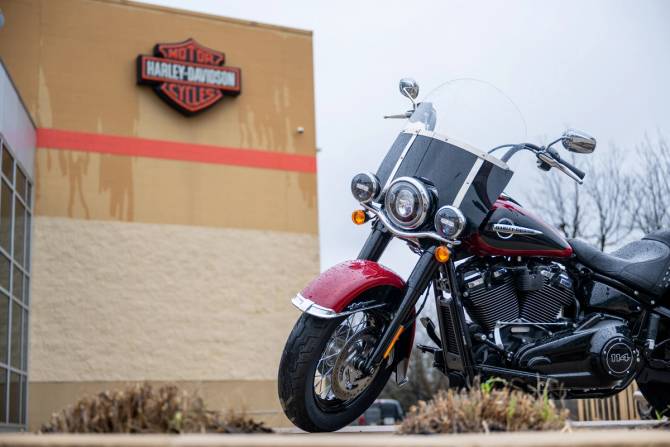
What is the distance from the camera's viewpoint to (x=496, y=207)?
5.07 metres

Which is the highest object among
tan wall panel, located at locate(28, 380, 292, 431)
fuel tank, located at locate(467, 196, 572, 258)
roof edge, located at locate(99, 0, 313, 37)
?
roof edge, located at locate(99, 0, 313, 37)

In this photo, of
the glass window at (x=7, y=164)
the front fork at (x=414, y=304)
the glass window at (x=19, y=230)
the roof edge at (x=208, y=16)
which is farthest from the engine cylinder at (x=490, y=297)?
the roof edge at (x=208, y=16)

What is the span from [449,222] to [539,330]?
3.22 feet

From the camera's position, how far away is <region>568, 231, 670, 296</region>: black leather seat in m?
5.32

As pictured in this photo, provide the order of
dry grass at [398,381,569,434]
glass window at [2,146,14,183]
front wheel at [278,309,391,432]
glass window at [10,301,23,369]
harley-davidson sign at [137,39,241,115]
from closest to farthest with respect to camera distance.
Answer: dry grass at [398,381,569,434] < front wheel at [278,309,391,432] < glass window at [2,146,14,183] < glass window at [10,301,23,369] < harley-davidson sign at [137,39,241,115]

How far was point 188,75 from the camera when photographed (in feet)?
56.6

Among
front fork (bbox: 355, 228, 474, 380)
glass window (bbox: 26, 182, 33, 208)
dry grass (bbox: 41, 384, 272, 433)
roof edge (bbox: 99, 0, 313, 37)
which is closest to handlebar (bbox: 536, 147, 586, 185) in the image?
front fork (bbox: 355, 228, 474, 380)

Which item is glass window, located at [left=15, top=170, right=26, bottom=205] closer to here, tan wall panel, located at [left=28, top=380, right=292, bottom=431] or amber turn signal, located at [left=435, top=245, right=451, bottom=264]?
tan wall panel, located at [left=28, top=380, right=292, bottom=431]

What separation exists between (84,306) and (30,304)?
1000 millimetres

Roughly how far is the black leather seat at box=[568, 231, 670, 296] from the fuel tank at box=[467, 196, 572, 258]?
0.18m

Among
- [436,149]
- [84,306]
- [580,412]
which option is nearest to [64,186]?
[84,306]

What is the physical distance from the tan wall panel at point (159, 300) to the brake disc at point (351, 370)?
1203 centimetres

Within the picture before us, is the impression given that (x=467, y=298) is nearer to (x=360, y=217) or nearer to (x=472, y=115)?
(x=360, y=217)

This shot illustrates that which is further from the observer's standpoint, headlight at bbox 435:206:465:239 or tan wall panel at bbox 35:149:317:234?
tan wall panel at bbox 35:149:317:234
